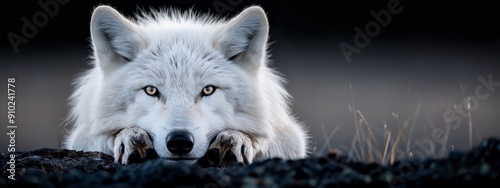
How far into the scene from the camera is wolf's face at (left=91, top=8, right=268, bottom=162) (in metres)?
4.21

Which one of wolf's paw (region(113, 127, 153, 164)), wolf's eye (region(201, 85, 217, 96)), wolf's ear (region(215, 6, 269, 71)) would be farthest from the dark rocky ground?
wolf's ear (region(215, 6, 269, 71))

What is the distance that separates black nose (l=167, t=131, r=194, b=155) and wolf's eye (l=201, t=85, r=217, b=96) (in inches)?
22.1

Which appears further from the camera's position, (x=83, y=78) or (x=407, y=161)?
(x=83, y=78)

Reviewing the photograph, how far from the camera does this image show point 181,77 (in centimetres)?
443

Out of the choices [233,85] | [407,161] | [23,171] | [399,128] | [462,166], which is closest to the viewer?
[462,166]

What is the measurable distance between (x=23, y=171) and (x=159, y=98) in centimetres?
118

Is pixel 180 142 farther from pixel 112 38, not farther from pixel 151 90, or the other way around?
pixel 112 38

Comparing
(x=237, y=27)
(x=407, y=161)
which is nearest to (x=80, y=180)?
(x=407, y=161)

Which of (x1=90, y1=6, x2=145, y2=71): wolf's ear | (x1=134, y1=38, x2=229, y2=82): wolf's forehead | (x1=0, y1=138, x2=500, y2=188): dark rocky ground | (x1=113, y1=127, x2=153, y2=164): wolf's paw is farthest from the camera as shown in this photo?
(x1=90, y1=6, x2=145, y2=71): wolf's ear

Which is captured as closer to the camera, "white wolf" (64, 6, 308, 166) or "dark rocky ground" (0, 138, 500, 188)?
"dark rocky ground" (0, 138, 500, 188)

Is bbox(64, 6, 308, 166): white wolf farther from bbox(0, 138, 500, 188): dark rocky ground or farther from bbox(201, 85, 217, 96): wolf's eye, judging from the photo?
bbox(0, 138, 500, 188): dark rocky ground

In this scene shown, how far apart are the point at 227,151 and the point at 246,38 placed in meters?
1.14

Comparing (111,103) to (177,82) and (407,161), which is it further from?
(407,161)

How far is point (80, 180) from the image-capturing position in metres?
2.67
